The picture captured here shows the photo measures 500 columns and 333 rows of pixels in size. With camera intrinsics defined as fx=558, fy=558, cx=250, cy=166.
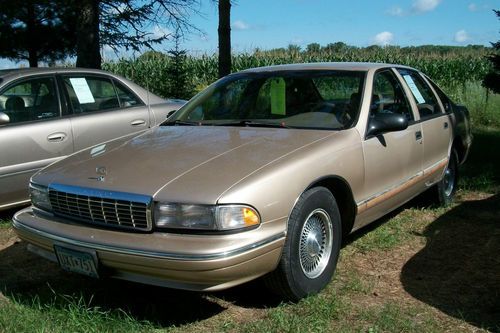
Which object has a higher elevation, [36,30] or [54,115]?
[36,30]

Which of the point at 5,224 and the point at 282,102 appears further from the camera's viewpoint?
the point at 5,224

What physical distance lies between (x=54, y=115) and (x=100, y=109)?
567 mm

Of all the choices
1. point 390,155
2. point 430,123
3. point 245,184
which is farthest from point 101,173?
point 430,123

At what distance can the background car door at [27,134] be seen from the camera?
5.14 m

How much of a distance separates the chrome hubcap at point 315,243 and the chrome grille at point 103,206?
3.14 ft

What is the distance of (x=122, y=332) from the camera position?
9.98ft

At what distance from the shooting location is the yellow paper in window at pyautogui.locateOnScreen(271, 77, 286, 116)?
14.0 feet

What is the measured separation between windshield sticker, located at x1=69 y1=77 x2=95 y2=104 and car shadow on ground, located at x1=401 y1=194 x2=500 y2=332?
368 cm

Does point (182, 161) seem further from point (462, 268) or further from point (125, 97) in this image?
point (125, 97)

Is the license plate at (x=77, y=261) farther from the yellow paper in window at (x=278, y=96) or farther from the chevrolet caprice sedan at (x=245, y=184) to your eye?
the yellow paper in window at (x=278, y=96)

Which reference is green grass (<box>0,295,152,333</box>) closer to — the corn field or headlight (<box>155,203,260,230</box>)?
headlight (<box>155,203,260,230</box>)

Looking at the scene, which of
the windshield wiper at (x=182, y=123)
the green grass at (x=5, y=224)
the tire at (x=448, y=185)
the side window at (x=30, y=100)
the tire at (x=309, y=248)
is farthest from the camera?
the tire at (x=448, y=185)

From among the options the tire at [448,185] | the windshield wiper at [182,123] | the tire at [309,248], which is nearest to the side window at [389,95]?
the tire at [448,185]

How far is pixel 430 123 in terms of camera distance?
5.05m
